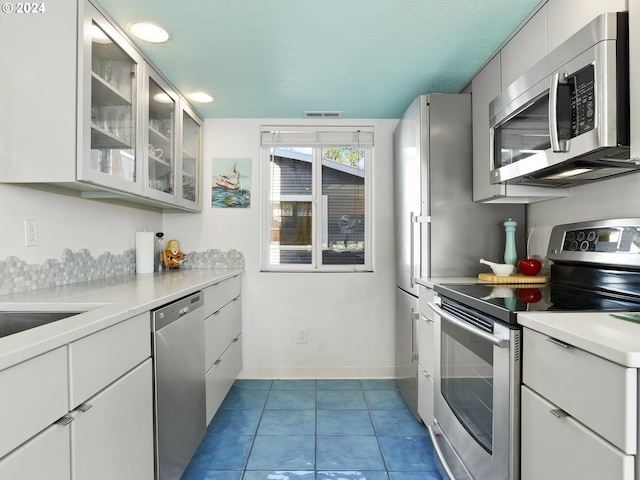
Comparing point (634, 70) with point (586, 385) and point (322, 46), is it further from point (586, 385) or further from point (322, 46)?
point (322, 46)

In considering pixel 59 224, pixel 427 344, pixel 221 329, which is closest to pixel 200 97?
pixel 59 224

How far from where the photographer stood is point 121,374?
4.00 ft

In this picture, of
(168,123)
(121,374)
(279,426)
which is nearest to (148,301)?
(121,374)

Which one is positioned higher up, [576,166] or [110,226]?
[576,166]

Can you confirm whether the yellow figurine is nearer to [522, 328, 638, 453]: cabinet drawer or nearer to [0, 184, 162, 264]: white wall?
[0, 184, 162, 264]: white wall

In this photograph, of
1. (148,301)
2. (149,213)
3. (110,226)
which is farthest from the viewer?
(149,213)

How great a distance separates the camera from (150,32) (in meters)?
1.84

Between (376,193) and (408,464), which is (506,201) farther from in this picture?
(408,464)

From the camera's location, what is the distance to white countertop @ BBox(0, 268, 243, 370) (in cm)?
83

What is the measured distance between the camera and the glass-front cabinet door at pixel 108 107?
152 cm

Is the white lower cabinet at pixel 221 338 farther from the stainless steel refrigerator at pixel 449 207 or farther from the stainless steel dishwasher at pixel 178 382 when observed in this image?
the stainless steel refrigerator at pixel 449 207

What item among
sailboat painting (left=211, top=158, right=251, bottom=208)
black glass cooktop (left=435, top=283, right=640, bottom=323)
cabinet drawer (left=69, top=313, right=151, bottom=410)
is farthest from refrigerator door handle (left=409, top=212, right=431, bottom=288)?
cabinet drawer (left=69, top=313, right=151, bottom=410)

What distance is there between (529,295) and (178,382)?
1.56m

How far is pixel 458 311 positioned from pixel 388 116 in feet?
6.64
